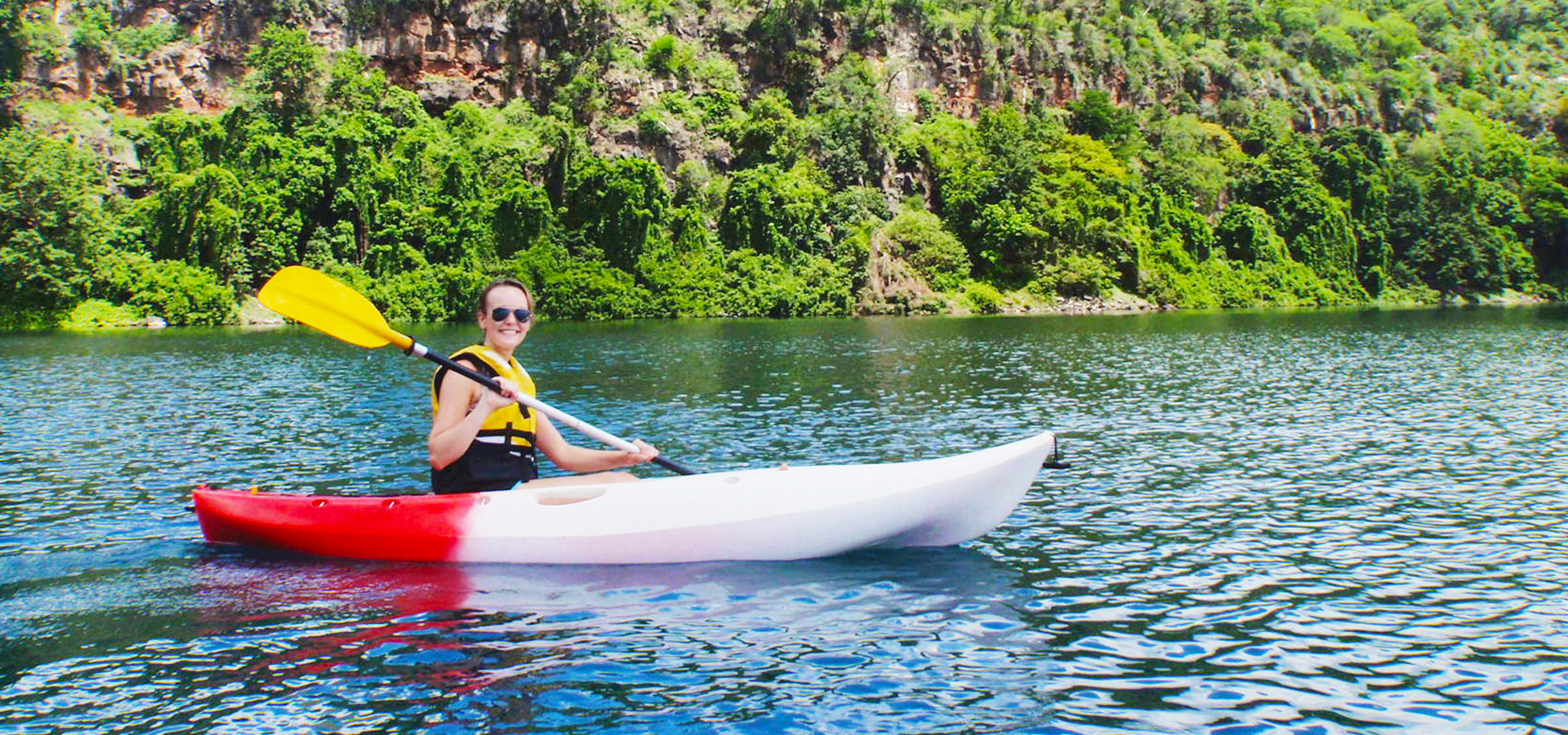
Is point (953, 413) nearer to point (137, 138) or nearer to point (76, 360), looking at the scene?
point (76, 360)

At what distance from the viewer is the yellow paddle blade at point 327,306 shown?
30.3ft

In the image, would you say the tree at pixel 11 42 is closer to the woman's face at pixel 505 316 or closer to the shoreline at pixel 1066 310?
the shoreline at pixel 1066 310

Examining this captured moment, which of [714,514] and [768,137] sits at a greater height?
[768,137]

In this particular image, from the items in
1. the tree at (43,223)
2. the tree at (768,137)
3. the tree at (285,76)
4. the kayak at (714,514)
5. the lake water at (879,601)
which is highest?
the tree at (285,76)

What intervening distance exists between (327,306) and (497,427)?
1853 mm

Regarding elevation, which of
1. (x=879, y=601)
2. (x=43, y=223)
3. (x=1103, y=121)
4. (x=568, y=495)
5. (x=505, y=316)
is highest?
(x=1103, y=121)

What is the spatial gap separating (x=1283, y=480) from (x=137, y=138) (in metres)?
66.1

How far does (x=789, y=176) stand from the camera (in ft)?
231

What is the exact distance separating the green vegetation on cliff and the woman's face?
168ft

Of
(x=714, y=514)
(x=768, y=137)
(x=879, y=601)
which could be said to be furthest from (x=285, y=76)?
(x=879, y=601)

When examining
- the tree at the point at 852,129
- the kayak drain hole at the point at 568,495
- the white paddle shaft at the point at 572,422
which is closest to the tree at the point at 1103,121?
the tree at the point at 852,129

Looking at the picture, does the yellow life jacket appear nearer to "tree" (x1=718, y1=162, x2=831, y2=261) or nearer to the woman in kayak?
the woman in kayak

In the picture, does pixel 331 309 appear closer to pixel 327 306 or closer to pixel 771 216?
pixel 327 306

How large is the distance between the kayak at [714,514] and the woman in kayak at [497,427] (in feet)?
0.79
